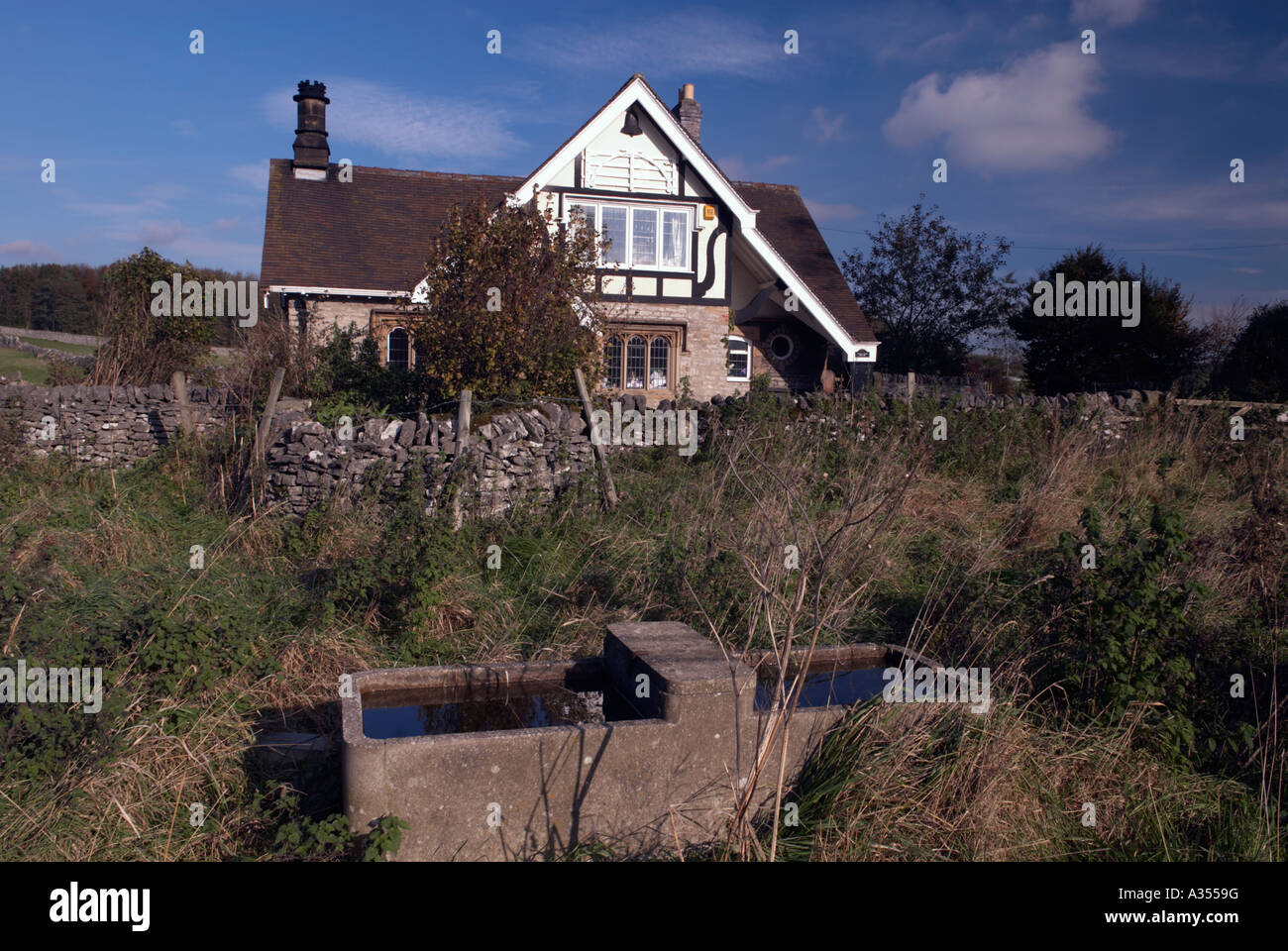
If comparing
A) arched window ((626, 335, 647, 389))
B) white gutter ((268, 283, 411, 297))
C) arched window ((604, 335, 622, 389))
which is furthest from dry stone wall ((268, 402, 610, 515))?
arched window ((626, 335, 647, 389))

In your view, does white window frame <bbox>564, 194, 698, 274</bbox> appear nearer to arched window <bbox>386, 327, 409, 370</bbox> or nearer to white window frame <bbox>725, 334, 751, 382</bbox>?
white window frame <bbox>725, 334, 751, 382</bbox>

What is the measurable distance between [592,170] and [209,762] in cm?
1504

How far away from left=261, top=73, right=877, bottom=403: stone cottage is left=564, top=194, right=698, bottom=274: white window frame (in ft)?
0.09

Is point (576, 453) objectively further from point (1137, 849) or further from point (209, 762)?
point (1137, 849)

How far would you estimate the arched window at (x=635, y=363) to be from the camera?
18.8 m

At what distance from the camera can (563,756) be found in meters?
4.07

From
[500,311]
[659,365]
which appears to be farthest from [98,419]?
[659,365]

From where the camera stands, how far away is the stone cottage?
17.2 m

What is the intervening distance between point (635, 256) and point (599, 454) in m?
9.75

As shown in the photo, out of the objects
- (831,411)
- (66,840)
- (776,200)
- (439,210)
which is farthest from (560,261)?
(776,200)

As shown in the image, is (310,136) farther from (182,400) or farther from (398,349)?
(182,400)

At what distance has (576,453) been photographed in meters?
9.70

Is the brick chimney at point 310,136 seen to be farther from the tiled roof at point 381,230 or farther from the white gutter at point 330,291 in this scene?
the white gutter at point 330,291

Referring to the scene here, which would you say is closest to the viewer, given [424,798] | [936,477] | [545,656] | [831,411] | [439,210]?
[424,798]
